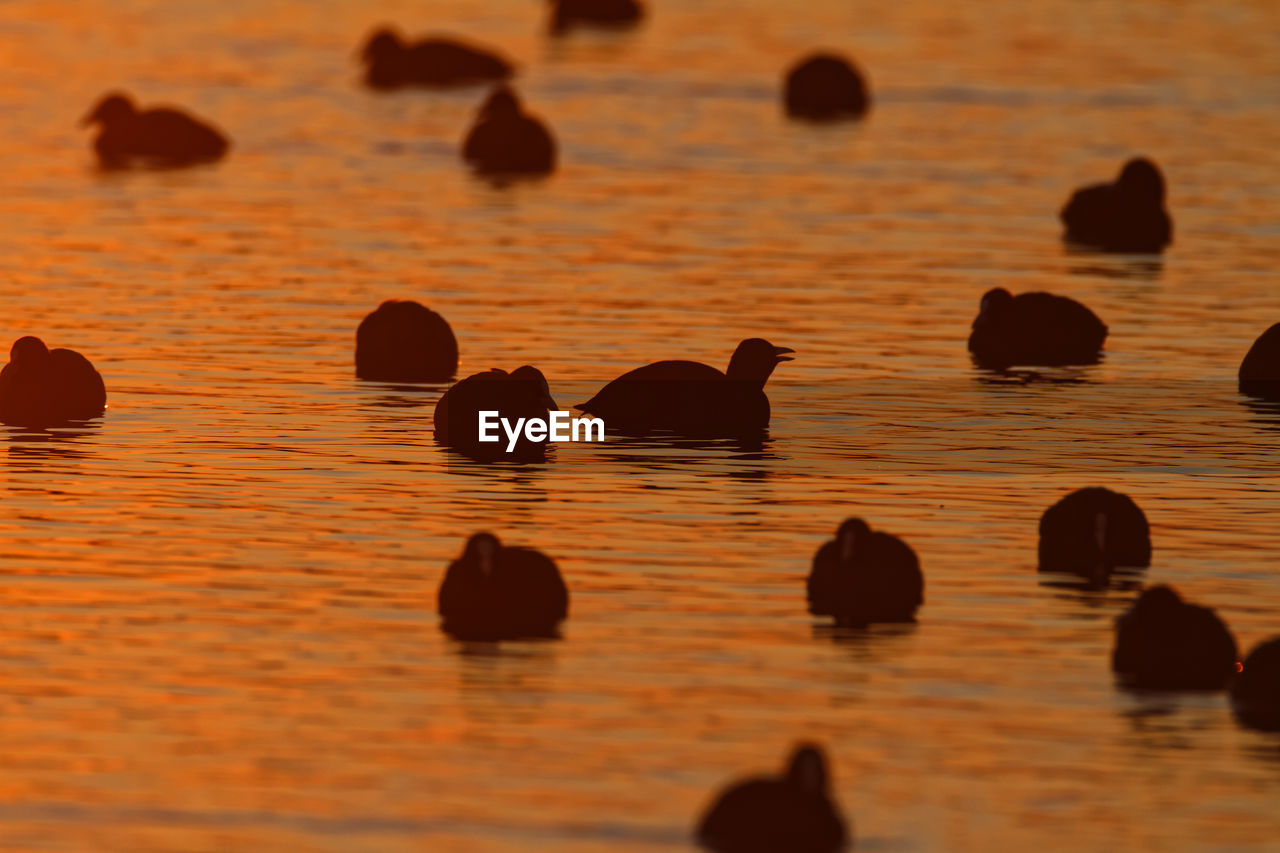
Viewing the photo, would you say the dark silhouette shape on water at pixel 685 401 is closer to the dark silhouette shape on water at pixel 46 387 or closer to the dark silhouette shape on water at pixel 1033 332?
the dark silhouette shape on water at pixel 46 387

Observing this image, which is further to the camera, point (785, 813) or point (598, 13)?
point (598, 13)

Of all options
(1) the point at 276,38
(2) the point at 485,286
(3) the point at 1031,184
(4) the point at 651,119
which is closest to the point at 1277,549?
(2) the point at 485,286

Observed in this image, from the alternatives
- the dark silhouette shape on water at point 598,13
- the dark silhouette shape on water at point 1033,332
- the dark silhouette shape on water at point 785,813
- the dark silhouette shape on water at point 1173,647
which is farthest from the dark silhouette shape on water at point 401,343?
the dark silhouette shape on water at point 598,13

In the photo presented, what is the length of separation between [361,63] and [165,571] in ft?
154

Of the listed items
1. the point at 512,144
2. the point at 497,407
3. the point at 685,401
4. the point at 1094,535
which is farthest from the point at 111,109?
the point at 1094,535

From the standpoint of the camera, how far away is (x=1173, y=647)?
19.0 metres

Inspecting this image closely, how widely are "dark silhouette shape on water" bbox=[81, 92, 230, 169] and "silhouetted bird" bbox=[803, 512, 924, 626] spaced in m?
32.4

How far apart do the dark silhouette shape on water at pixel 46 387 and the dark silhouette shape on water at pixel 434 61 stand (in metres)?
36.6

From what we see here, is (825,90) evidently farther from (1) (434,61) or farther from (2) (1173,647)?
(2) (1173,647)

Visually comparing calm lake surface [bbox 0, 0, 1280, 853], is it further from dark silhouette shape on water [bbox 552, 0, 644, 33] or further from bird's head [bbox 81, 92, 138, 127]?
dark silhouette shape on water [bbox 552, 0, 644, 33]

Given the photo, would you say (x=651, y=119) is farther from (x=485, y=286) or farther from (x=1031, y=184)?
(x=485, y=286)

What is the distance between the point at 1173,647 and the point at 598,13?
208ft

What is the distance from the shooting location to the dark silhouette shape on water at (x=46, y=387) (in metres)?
28.5

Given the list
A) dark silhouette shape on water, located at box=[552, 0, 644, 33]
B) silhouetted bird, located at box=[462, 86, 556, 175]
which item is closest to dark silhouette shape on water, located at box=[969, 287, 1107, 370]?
silhouetted bird, located at box=[462, 86, 556, 175]
